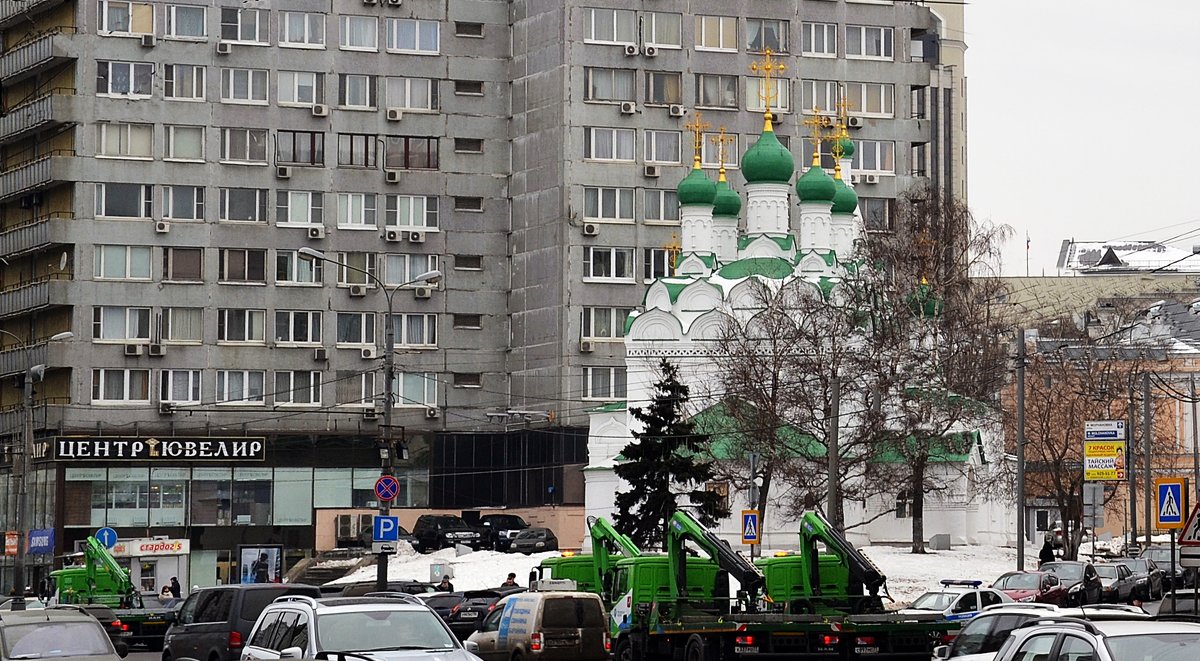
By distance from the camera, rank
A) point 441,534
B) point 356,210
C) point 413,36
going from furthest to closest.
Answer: point 413,36 < point 356,210 < point 441,534

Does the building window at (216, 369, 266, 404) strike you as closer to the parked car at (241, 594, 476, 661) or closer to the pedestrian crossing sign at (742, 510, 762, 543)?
the pedestrian crossing sign at (742, 510, 762, 543)

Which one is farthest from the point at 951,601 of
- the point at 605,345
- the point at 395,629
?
the point at 605,345

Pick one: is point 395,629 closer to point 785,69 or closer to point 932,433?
point 932,433

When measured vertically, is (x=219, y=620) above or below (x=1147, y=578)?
above

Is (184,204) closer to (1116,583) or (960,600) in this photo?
(1116,583)

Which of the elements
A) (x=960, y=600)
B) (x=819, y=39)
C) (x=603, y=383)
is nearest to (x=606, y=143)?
Result: (x=603, y=383)

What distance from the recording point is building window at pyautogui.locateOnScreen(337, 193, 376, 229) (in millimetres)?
71625

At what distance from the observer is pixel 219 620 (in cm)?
2769

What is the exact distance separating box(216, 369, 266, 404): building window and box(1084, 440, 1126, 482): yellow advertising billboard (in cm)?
3853

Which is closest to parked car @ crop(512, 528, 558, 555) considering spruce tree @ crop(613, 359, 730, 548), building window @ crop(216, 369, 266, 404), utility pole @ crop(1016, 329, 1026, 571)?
spruce tree @ crop(613, 359, 730, 548)

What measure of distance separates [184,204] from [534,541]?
17712 mm

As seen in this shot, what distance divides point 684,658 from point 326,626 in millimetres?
9925

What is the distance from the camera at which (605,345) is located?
71.6m

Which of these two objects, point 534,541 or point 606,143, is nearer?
point 534,541
